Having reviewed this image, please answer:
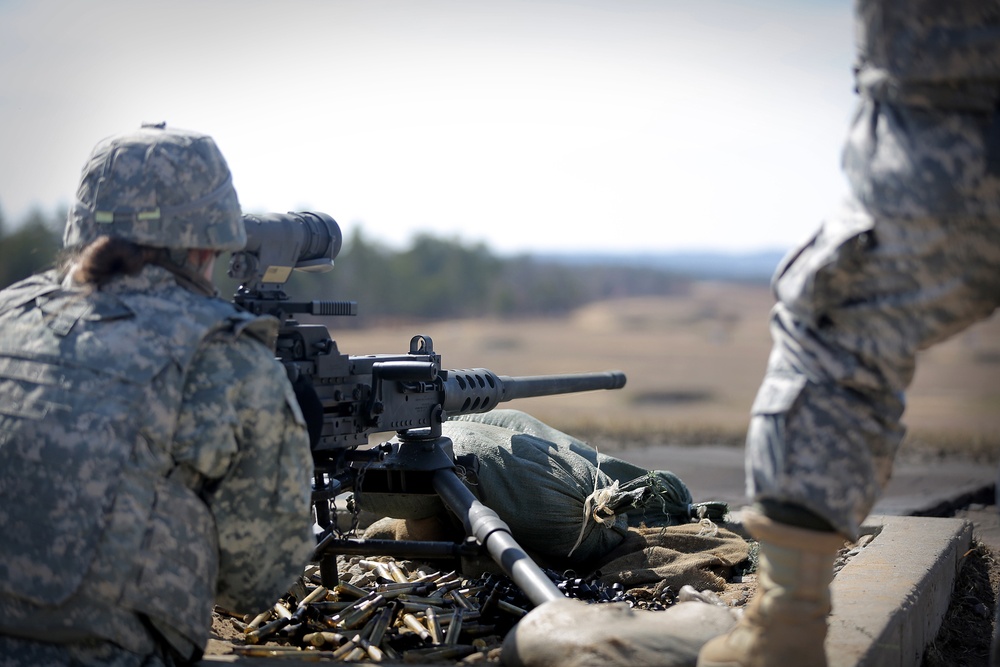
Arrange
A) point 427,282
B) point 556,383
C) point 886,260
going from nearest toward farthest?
point 886,260, point 556,383, point 427,282

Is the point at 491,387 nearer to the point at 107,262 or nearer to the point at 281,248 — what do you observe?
the point at 281,248

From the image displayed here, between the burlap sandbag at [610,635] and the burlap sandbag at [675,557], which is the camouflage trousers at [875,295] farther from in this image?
the burlap sandbag at [675,557]

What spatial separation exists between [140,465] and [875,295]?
2.20 m

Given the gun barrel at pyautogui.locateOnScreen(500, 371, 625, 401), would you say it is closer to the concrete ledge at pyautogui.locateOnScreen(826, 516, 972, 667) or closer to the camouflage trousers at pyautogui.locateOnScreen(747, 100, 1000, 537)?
the concrete ledge at pyautogui.locateOnScreen(826, 516, 972, 667)

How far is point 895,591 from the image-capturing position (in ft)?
14.2

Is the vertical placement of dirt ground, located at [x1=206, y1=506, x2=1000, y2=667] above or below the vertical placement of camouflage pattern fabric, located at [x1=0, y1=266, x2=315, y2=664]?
below

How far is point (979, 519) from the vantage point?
7406 millimetres

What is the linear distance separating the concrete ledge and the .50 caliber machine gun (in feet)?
3.61

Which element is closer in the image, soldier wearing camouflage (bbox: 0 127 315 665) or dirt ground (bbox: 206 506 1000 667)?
soldier wearing camouflage (bbox: 0 127 315 665)

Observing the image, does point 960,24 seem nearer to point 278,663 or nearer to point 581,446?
point 278,663

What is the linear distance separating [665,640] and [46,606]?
1.92 meters

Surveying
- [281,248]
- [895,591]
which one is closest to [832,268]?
[895,591]

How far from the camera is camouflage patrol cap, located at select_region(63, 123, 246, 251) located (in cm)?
340

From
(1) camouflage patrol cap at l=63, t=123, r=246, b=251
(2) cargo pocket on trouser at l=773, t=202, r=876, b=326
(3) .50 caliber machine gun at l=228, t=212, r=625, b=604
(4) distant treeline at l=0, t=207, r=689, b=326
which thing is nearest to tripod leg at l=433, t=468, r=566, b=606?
(3) .50 caliber machine gun at l=228, t=212, r=625, b=604
